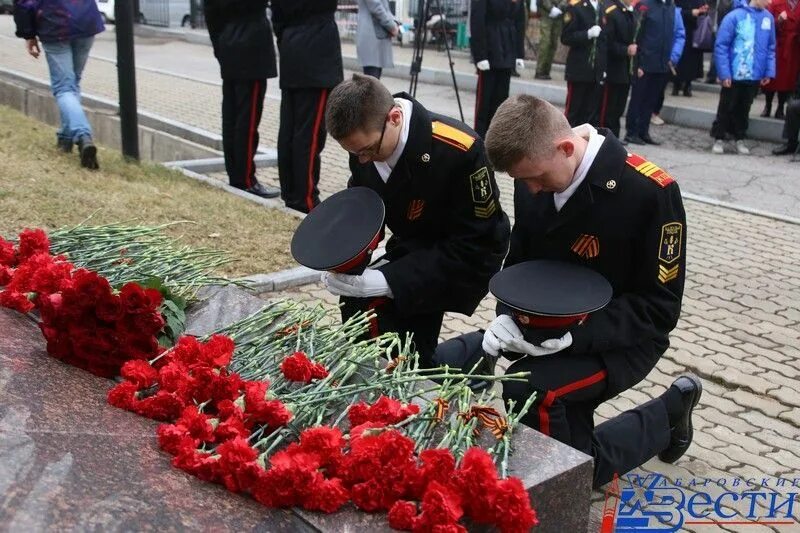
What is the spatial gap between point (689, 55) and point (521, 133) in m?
11.7

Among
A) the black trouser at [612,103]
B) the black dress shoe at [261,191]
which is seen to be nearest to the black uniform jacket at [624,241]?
the black dress shoe at [261,191]

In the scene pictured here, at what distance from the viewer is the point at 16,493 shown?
5.86 ft

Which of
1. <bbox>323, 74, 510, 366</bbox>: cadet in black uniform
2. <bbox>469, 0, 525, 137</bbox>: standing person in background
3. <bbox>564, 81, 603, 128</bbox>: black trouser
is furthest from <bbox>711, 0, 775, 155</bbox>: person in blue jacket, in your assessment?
<bbox>323, 74, 510, 366</bbox>: cadet in black uniform

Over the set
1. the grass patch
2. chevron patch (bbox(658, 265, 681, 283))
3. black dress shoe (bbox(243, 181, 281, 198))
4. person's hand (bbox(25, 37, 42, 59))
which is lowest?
black dress shoe (bbox(243, 181, 281, 198))

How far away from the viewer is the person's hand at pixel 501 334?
284 centimetres

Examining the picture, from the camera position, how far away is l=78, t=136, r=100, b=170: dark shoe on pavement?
6.65m

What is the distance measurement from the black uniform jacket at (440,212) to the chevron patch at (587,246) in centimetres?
51

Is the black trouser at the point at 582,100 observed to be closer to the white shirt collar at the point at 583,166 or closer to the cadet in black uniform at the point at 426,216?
the cadet in black uniform at the point at 426,216

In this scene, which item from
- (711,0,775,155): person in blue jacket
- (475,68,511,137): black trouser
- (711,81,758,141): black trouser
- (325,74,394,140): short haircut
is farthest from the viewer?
(711,81,758,141): black trouser

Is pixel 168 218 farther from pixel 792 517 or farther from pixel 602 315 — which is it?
pixel 792 517

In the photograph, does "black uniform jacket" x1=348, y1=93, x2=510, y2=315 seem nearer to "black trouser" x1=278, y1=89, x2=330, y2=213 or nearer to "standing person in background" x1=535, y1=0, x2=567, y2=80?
"black trouser" x1=278, y1=89, x2=330, y2=213

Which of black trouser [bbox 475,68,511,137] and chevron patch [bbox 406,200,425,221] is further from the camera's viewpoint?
black trouser [bbox 475,68,511,137]

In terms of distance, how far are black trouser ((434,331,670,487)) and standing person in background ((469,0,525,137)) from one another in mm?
6492

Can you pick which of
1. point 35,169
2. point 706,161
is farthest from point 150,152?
point 706,161
